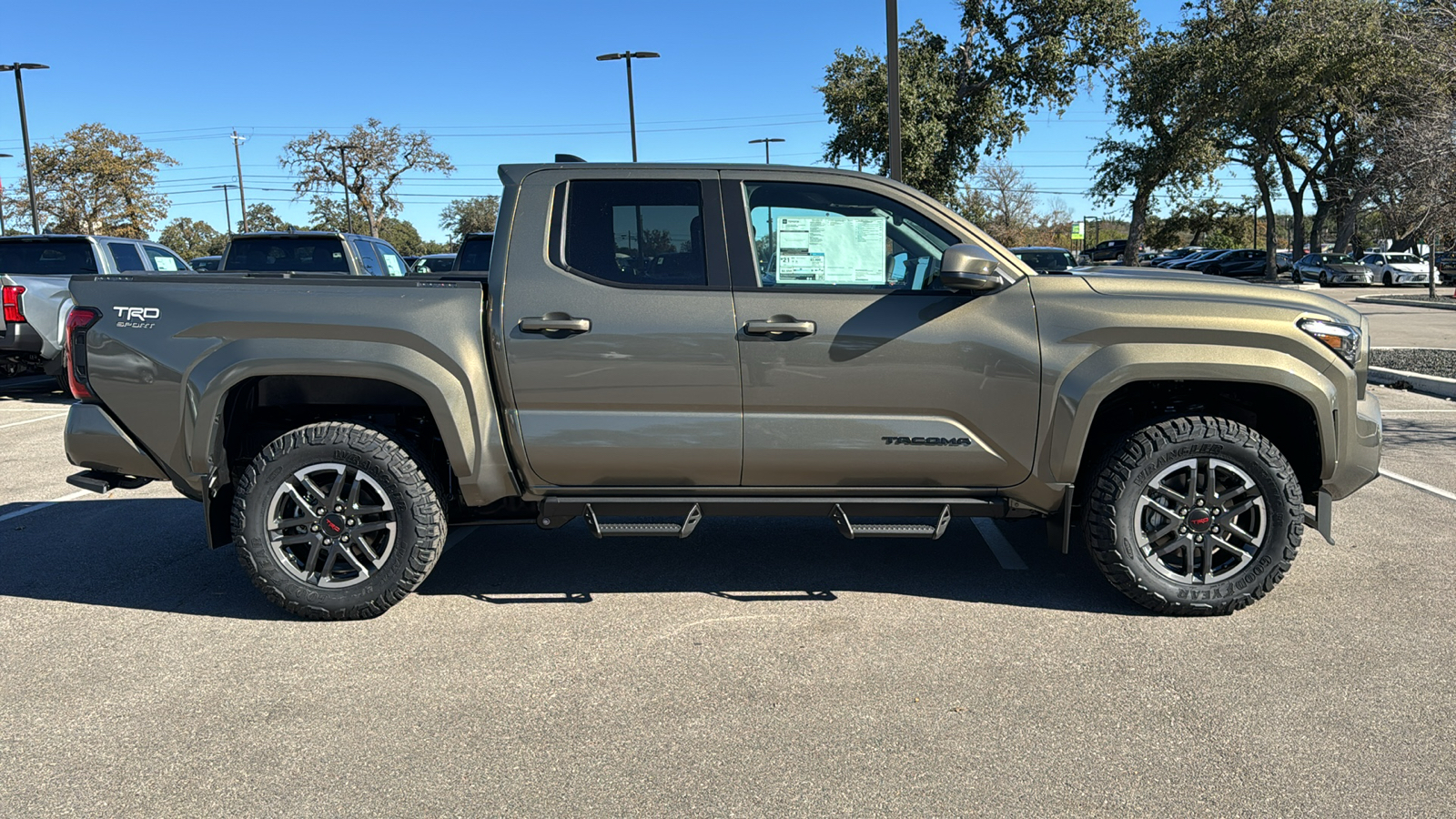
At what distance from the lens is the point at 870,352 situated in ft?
13.6

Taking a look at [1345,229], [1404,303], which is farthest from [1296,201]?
[1404,303]

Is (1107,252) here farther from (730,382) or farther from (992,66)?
(730,382)

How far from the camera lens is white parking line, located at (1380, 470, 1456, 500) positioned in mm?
6373

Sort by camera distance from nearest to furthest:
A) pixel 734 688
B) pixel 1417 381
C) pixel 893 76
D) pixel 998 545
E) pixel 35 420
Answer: pixel 734 688 → pixel 998 545 → pixel 35 420 → pixel 1417 381 → pixel 893 76

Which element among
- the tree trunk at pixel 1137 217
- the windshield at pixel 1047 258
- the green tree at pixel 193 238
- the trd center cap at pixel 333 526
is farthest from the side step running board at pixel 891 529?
the green tree at pixel 193 238

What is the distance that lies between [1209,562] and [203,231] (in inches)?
4099

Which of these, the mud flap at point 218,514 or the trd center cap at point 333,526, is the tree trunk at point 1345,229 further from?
the mud flap at point 218,514

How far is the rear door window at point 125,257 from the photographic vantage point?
39.6 feet

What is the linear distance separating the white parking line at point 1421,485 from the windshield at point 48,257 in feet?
42.2

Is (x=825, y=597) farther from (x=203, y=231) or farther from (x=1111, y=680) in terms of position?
(x=203, y=231)

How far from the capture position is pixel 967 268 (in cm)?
398

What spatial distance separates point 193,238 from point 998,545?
102385 millimetres

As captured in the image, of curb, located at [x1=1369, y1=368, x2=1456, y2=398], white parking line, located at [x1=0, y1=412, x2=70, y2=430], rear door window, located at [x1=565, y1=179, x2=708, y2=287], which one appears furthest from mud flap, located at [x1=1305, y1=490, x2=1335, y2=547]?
white parking line, located at [x1=0, y1=412, x2=70, y2=430]

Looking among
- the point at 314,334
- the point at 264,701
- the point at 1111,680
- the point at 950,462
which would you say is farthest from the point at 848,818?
the point at 314,334
